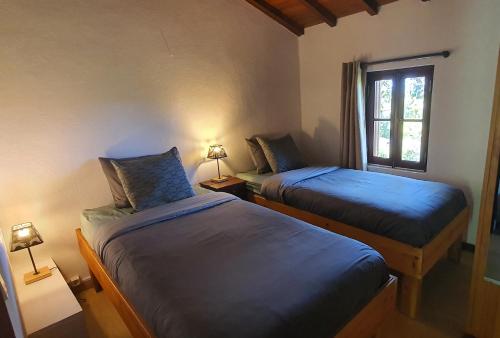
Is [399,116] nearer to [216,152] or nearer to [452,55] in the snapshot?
[452,55]

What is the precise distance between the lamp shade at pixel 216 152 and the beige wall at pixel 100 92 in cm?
13

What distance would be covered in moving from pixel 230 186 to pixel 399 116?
74.9 inches

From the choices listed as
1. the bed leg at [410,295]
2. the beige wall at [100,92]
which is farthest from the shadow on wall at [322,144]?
the bed leg at [410,295]

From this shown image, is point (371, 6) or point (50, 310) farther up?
point (371, 6)

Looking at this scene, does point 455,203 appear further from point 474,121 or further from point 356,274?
point 356,274

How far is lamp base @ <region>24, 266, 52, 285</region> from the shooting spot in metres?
1.98

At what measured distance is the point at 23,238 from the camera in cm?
186

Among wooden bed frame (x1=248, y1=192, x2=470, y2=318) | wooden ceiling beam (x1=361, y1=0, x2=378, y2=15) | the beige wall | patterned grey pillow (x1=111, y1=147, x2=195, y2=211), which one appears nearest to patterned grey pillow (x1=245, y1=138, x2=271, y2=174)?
the beige wall

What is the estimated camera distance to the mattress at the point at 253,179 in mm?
3016

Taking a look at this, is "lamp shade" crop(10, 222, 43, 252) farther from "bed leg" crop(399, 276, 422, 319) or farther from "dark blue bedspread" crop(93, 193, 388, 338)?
"bed leg" crop(399, 276, 422, 319)

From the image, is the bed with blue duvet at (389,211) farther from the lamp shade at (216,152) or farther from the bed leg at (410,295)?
the lamp shade at (216,152)

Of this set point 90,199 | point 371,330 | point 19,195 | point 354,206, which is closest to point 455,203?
point 354,206

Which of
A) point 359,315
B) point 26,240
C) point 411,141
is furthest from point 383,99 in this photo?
point 26,240

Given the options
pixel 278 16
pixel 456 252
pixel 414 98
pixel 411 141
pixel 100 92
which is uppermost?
pixel 278 16
